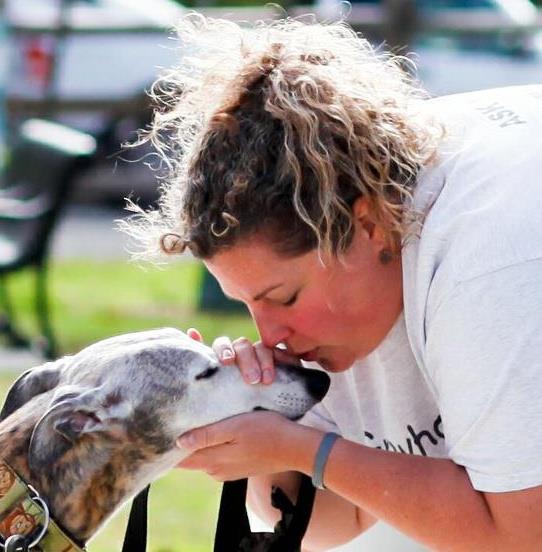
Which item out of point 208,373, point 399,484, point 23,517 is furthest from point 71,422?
point 399,484

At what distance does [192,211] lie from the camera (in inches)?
112

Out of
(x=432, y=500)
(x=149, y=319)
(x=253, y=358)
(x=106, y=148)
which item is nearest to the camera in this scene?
(x=432, y=500)

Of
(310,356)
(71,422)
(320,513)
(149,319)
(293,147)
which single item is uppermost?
(293,147)

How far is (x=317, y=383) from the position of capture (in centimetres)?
313

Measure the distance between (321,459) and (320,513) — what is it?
0.60m

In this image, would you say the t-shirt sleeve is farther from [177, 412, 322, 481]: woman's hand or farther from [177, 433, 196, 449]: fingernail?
[177, 433, 196, 449]: fingernail

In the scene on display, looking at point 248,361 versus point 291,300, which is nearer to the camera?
point 291,300

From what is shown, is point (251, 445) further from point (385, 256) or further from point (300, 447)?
point (385, 256)

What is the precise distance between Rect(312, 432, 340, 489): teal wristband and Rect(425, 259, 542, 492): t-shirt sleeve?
0.91 ft

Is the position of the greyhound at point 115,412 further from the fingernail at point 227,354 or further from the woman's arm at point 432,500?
the woman's arm at point 432,500

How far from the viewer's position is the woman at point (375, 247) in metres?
2.67

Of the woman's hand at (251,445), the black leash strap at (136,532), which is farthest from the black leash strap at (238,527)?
the woman's hand at (251,445)

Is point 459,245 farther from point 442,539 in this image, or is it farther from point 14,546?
point 14,546

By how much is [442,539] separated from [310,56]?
0.99 m
